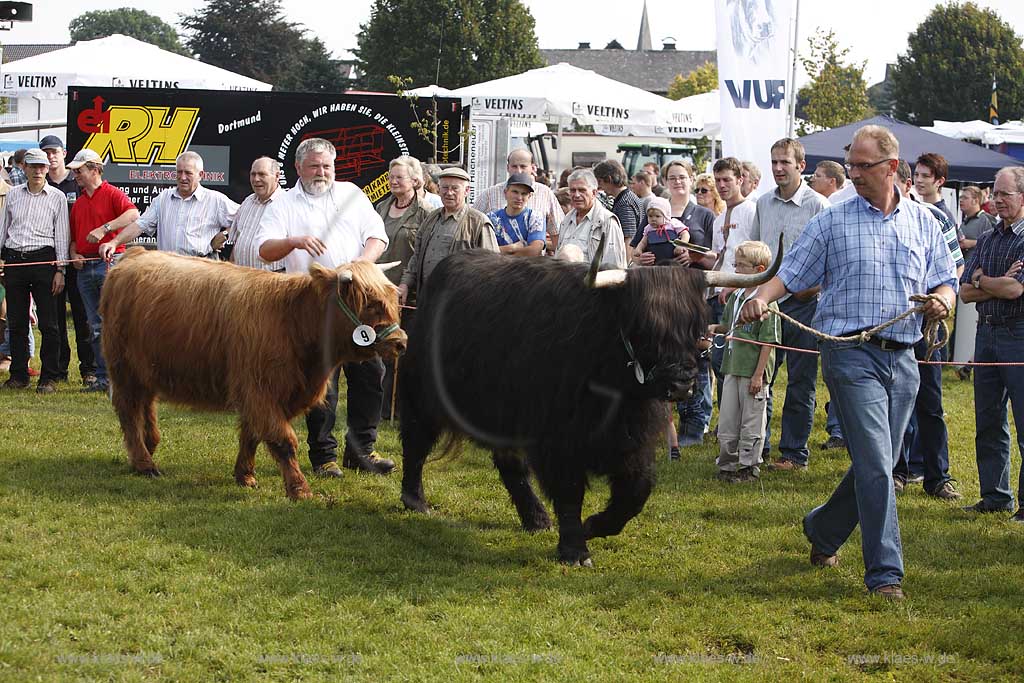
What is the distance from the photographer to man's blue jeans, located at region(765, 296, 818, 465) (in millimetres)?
8547

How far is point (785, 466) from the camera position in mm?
8633

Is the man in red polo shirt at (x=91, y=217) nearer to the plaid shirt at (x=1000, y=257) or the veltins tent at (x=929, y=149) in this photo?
the plaid shirt at (x=1000, y=257)

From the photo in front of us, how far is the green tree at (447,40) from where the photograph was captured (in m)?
49.6

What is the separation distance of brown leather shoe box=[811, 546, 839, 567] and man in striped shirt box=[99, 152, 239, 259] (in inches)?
229

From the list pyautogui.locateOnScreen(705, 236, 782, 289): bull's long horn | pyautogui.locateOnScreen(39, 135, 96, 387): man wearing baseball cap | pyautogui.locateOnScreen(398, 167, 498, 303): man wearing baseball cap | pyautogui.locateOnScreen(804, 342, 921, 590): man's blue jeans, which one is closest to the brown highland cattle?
pyautogui.locateOnScreen(398, 167, 498, 303): man wearing baseball cap

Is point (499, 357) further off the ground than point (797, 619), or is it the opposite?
point (499, 357)

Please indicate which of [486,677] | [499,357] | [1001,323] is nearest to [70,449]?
[499,357]

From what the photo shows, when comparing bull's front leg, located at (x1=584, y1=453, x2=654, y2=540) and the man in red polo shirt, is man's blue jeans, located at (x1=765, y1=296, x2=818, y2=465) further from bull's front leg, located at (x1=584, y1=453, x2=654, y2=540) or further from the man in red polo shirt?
the man in red polo shirt

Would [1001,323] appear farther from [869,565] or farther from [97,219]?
[97,219]

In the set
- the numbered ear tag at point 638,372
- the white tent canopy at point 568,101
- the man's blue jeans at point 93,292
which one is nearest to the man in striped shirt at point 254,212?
the man's blue jeans at point 93,292

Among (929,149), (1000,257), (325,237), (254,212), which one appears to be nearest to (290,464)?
(325,237)

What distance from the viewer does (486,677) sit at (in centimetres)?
447

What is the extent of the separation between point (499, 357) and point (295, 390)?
148 cm

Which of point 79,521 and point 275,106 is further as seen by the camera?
point 275,106
